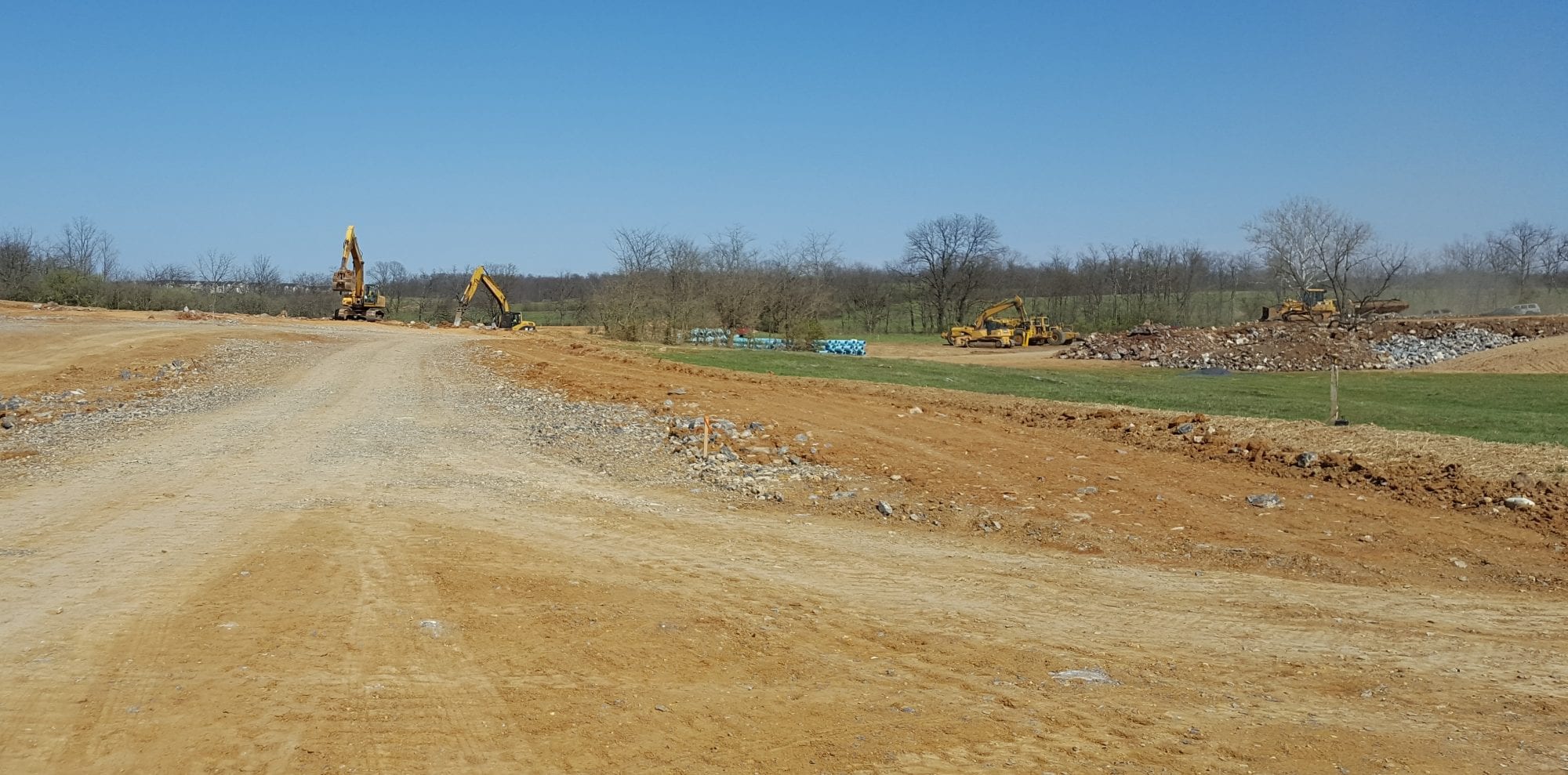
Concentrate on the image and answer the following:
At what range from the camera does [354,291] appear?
54844 millimetres

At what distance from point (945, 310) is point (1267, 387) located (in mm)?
73340

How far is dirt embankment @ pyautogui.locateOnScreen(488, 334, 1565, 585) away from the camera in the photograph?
10070 mm

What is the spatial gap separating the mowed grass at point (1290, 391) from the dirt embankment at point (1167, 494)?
14.6 feet

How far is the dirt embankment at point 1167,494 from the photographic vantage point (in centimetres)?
1007

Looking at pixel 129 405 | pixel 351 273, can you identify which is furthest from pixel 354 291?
pixel 129 405

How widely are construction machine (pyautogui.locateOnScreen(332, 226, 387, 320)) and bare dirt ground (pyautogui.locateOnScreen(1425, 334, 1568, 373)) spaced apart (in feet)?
164

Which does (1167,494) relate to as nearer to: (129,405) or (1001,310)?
(129,405)

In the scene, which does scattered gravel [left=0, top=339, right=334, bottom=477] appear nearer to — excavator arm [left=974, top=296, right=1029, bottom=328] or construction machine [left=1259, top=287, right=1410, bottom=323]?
excavator arm [left=974, top=296, right=1029, bottom=328]

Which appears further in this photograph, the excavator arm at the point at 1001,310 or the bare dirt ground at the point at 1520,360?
the excavator arm at the point at 1001,310

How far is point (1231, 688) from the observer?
21.3 ft

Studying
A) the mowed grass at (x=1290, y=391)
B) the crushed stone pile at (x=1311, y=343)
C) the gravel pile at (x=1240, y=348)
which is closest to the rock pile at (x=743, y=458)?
→ the mowed grass at (x=1290, y=391)

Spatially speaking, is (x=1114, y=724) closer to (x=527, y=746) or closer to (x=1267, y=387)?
(x=527, y=746)

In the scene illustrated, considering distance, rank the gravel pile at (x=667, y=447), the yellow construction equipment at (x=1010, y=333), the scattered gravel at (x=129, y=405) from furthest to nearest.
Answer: the yellow construction equipment at (x=1010, y=333) < the scattered gravel at (x=129, y=405) < the gravel pile at (x=667, y=447)

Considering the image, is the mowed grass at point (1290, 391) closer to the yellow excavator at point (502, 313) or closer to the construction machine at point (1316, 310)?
the yellow excavator at point (502, 313)
